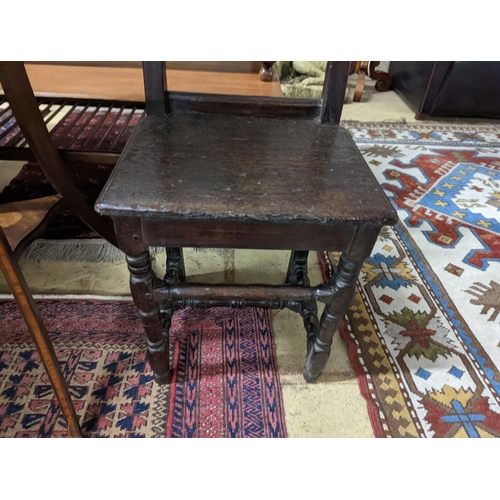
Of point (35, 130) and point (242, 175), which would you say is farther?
point (35, 130)

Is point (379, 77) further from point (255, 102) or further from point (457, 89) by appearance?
point (255, 102)

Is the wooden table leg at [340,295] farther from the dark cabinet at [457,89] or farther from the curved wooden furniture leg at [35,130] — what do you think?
the dark cabinet at [457,89]

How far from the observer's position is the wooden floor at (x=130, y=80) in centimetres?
145

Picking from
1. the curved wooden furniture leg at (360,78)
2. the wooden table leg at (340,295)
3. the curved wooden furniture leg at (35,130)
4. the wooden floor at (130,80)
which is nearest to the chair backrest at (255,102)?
the curved wooden furniture leg at (35,130)

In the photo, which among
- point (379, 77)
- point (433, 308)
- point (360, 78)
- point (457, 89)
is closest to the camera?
point (433, 308)

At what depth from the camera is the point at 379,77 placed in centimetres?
304

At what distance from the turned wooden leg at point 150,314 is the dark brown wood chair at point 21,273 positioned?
0.17 m

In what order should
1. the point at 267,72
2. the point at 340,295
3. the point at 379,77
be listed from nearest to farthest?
the point at 340,295 → the point at 267,72 → the point at 379,77

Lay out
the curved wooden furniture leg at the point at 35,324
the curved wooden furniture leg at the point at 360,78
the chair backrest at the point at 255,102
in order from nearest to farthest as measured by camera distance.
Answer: the curved wooden furniture leg at the point at 35,324, the chair backrest at the point at 255,102, the curved wooden furniture leg at the point at 360,78

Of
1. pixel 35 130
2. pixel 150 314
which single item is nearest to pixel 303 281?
pixel 150 314

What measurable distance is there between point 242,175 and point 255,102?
0.31 metres

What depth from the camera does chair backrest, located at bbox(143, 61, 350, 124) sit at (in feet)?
2.66

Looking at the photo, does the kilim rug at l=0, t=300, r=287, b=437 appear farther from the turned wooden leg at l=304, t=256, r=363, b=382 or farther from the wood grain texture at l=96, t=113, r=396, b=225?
the wood grain texture at l=96, t=113, r=396, b=225

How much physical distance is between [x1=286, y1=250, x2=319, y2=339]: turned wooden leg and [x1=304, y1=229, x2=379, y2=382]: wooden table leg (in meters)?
0.05
